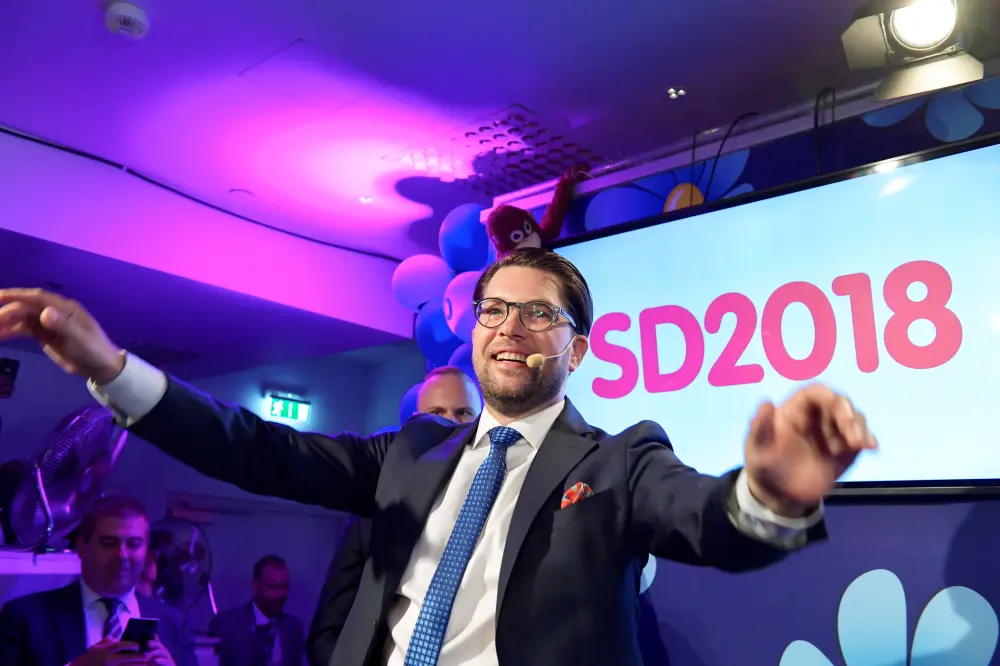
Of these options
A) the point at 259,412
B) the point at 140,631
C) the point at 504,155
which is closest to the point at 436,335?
the point at 504,155

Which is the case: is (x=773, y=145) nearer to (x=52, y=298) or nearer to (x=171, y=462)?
(x=52, y=298)

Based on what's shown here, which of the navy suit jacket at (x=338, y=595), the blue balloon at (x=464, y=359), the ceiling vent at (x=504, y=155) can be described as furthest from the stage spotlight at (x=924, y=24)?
the navy suit jacket at (x=338, y=595)

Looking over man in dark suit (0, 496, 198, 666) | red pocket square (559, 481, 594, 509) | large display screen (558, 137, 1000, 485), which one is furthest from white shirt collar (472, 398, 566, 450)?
man in dark suit (0, 496, 198, 666)

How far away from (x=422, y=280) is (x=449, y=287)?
0.40m

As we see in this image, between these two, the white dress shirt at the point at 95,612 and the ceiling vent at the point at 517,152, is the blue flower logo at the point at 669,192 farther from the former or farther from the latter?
the white dress shirt at the point at 95,612

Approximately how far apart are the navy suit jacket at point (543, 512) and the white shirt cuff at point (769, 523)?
24 millimetres

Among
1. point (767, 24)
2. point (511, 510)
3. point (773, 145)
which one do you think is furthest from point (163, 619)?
point (767, 24)

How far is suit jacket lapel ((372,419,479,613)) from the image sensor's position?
4.33 ft

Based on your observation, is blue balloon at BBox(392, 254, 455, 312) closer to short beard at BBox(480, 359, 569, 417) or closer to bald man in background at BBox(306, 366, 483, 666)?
bald man in background at BBox(306, 366, 483, 666)

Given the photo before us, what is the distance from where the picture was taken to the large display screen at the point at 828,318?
212 cm

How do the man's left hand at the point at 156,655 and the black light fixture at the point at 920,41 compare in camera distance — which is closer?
the black light fixture at the point at 920,41

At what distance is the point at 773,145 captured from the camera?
2.79 meters

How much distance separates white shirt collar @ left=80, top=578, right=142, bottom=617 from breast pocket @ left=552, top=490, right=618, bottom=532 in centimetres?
252

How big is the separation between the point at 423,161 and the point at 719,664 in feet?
7.83
